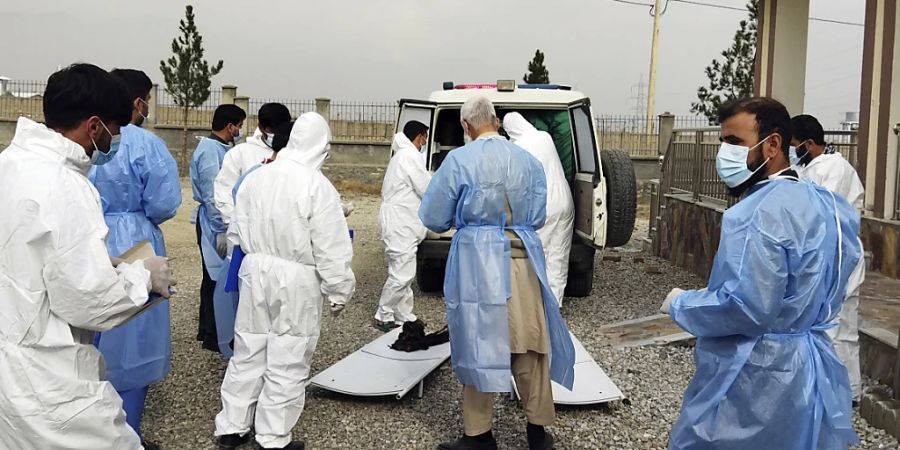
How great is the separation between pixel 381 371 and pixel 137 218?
179 centimetres

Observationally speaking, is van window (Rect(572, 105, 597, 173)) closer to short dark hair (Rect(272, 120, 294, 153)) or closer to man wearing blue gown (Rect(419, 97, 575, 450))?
man wearing blue gown (Rect(419, 97, 575, 450))

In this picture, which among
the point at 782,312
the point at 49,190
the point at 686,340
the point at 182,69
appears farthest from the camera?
the point at 182,69

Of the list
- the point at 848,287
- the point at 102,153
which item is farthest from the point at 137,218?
the point at 848,287

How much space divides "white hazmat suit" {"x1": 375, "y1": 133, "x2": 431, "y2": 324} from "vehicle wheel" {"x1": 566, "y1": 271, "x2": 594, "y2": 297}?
193cm

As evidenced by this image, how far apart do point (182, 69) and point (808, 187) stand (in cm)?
2566

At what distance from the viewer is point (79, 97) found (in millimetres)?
2482

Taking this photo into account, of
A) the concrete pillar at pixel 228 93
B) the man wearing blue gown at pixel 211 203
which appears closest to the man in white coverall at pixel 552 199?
the man wearing blue gown at pixel 211 203

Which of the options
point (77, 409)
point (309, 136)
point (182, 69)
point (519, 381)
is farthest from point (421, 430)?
point (182, 69)

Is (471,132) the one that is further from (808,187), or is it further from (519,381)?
(808,187)

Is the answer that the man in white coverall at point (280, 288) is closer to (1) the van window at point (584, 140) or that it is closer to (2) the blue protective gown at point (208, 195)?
(2) the blue protective gown at point (208, 195)

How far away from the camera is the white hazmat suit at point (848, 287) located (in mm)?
4793

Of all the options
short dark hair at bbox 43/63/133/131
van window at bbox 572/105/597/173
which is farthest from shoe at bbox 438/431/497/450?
van window at bbox 572/105/597/173

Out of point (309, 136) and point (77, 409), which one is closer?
point (77, 409)

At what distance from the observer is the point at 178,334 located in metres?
6.60
